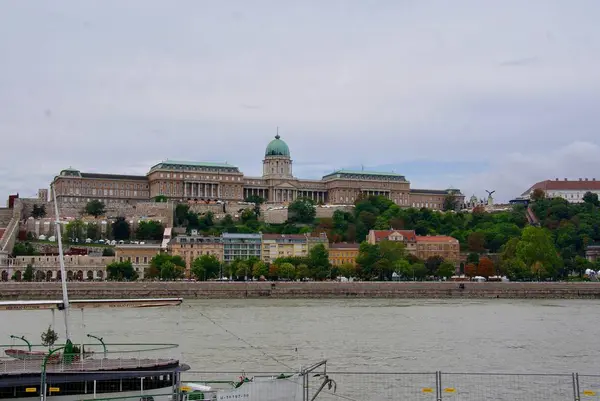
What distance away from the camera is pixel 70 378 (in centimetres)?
2056

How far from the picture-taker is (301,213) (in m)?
138

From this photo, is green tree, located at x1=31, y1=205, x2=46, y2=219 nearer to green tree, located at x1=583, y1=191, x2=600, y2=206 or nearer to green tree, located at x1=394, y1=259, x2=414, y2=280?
green tree, located at x1=394, y1=259, x2=414, y2=280

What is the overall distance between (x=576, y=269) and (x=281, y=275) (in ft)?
114

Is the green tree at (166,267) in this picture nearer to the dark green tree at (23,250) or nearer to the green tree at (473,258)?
the dark green tree at (23,250)

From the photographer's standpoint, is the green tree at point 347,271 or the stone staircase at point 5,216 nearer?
the green tree at point 347,271

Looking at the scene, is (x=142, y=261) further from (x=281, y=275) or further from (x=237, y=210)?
(x=237, y=210)

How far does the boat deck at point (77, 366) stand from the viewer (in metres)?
20.6

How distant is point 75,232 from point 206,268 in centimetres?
2997

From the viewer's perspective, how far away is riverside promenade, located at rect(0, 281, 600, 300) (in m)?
80.8

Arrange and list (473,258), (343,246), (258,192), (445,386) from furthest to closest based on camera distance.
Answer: (258,192), (343,246), (473,258), (445,386)

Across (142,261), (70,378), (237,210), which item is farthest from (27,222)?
(70,378)

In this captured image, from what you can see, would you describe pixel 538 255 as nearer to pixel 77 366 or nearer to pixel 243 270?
pixel 243 270

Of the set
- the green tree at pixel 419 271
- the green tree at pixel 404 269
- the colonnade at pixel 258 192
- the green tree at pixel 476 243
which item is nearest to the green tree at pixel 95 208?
the colonnade at pixel 258 192

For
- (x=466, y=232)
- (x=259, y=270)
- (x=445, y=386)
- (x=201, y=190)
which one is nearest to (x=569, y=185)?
(x=466, y=232)
